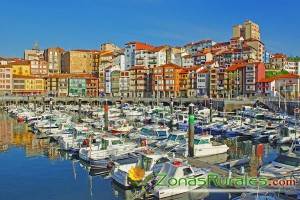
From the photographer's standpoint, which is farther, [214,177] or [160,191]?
[214,177]

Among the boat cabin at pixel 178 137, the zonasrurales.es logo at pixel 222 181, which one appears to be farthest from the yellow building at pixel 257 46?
the zonasrurales.es logo at pixel 222 181

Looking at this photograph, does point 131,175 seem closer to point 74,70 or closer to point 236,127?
point 236,127

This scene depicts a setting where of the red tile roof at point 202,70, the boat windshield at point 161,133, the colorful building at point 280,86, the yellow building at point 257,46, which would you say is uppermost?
the yellow building at point 257,46

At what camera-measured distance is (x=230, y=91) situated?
96562 mm

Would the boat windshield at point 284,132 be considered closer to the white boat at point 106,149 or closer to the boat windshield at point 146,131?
the boat windshield at point 146,131

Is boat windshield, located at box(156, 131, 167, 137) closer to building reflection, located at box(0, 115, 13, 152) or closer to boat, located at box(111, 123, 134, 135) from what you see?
boat, located at box(111, 123, 134, 135)

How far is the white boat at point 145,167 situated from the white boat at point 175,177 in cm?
142

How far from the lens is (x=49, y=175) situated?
88.7ft

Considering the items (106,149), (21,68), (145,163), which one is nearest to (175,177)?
(145,163)

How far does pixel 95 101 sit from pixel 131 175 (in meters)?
75.0

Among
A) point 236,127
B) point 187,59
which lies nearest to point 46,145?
point 236,127

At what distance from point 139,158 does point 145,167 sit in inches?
40.4

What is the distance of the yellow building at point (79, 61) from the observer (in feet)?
481

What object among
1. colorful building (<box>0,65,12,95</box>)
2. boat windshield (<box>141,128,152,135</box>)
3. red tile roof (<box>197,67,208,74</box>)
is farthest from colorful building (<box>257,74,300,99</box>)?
colorful building (<box>0,65,12,95</box>)
